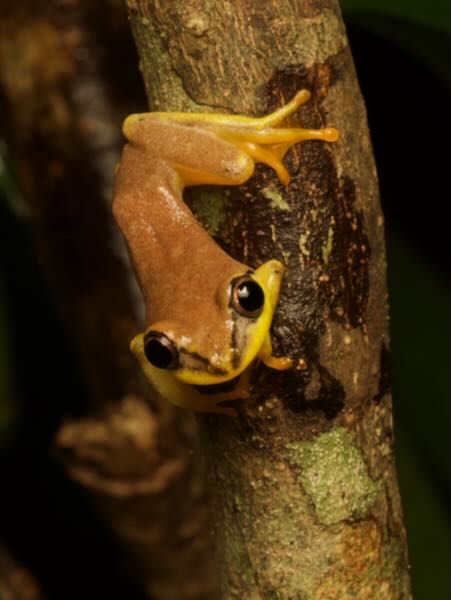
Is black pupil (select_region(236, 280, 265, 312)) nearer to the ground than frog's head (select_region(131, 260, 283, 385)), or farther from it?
farther from it

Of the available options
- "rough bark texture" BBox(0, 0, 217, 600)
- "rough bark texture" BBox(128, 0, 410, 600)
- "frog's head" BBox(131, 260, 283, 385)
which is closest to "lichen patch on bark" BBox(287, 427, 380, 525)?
"rough bark texture" BBox(128, 0, 410, 600)

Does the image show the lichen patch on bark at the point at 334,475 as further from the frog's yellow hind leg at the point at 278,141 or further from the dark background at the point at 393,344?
the dark background at the point at 393,344

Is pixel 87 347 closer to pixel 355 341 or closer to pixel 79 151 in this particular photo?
pixel 79 151

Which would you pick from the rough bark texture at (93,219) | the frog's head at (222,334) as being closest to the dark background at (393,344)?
the rough bark texture at (93,219)

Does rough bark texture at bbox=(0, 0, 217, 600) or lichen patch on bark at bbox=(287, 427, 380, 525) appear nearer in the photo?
lichen patch on bark at bbox=(287, 427, 380, 525)

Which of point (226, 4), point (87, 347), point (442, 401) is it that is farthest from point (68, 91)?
point (226, 4)

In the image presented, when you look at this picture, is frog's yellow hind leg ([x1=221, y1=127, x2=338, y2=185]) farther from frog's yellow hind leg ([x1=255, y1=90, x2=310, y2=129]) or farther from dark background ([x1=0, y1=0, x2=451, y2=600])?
dark background ([x1=0, y1=0, x2=451, y2=600])
